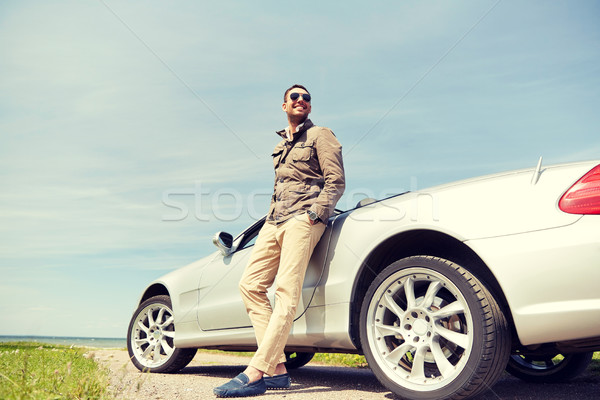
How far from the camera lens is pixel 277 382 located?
3574 millimetres

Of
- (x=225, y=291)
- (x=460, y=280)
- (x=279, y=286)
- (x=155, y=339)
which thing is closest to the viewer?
(x=460, y=280)

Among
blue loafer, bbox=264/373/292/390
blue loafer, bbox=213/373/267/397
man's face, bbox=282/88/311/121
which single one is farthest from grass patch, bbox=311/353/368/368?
man's face, bbox=282/88/311/121

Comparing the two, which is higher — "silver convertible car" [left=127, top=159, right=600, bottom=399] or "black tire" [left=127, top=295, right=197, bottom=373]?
"silver convertible car" [left=127, top=159, right=600, bottom=399]

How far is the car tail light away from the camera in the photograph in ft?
8.16

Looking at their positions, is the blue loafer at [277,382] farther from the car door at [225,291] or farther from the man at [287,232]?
the car door at [225,291]

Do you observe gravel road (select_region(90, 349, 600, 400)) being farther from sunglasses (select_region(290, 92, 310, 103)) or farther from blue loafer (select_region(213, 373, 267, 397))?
sunglasses (select_region(290, 92, 310, 103))

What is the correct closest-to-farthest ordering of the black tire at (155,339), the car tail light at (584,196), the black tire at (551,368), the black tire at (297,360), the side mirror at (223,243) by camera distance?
the car tail light at (584,196) < the black tire at (551,368) < the side mirror at (223,243) < the black tire at (155,339) < the black tire at (297,360)

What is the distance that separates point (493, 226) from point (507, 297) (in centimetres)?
37

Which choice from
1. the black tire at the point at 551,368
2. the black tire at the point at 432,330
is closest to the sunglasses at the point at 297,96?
the black tire at the point at 432,330

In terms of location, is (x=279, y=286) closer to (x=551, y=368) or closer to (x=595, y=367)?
(x=551, y=368)

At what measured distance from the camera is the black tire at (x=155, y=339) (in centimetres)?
511

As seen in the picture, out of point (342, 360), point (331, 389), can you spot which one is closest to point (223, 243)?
point (331, 389)

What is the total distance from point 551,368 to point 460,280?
83.9 inches

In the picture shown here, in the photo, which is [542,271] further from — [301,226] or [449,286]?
[301,226]
